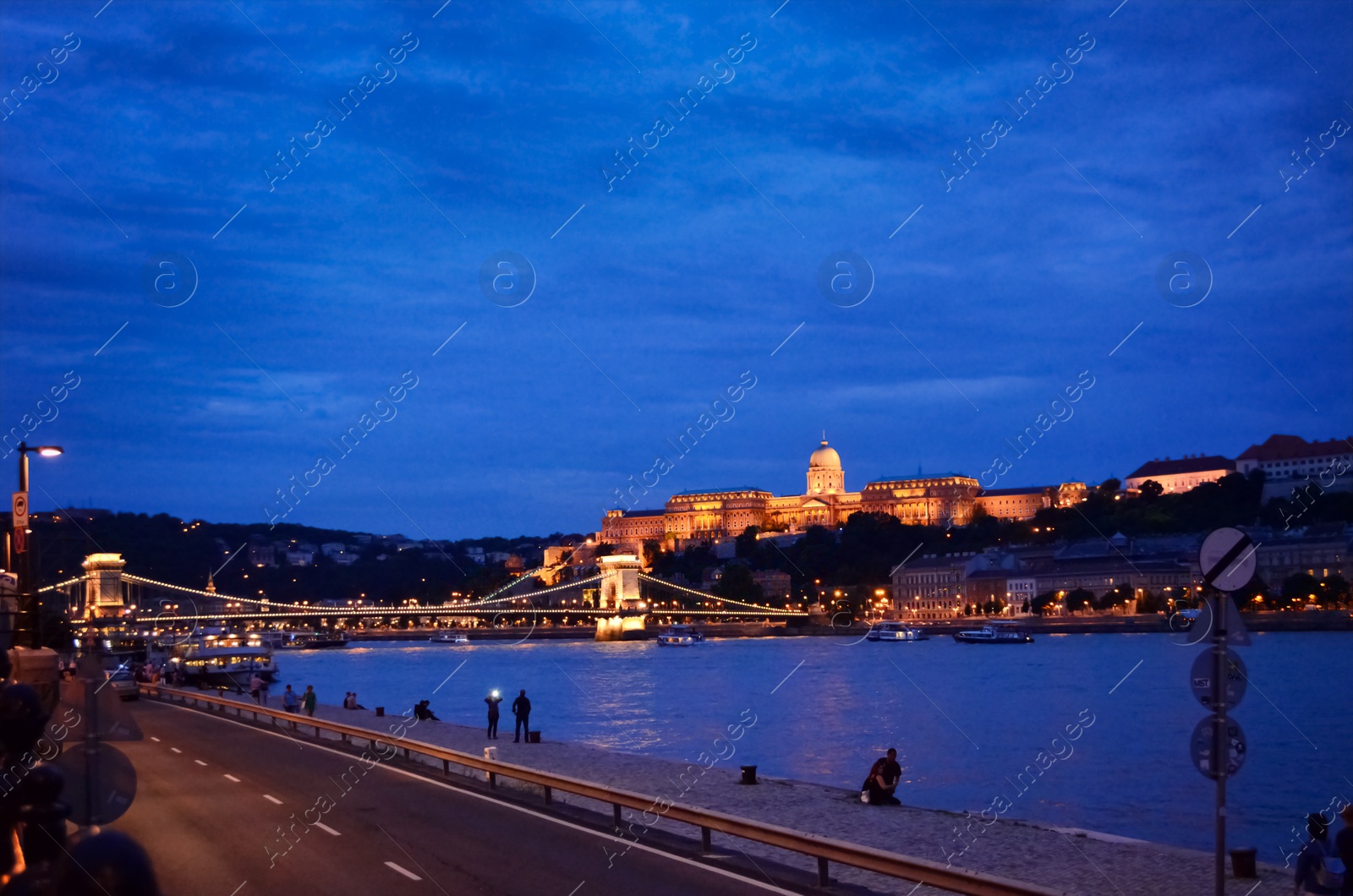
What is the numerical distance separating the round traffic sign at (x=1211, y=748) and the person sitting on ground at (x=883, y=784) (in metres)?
9.79

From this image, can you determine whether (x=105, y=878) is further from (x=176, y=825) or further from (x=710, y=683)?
(x=710, y=683)

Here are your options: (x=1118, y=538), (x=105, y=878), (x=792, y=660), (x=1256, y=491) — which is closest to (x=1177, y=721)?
(x=105, y=878)

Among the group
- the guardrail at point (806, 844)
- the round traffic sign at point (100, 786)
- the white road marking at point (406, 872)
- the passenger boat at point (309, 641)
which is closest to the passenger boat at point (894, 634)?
the passenger boat at point (309, 641)

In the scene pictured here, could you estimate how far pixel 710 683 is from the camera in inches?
2089

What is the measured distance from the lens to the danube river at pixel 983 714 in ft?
65.1

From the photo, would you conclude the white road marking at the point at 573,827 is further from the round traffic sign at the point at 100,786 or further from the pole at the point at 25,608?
the round traffic sign at the point at 100,786

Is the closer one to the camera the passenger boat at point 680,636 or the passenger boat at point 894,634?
the passenger boat at point 680,636

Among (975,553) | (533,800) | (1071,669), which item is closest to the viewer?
(533,800)

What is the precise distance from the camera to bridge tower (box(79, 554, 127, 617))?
247 feet

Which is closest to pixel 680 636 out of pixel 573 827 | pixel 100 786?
pixel 573 827

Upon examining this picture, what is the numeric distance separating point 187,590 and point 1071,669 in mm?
54779

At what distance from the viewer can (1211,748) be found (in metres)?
5.58

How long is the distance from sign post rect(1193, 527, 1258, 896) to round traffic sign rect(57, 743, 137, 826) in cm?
402

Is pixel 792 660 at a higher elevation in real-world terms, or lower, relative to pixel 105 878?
lower
